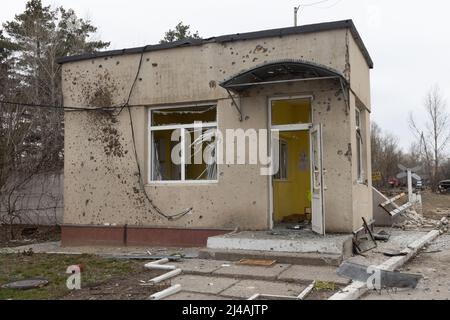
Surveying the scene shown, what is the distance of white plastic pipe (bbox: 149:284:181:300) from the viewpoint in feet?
19.9

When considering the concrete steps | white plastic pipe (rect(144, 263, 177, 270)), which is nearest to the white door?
the concrete steps

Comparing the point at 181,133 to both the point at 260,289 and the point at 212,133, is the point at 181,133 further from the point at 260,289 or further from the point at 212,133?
the point at 260,289

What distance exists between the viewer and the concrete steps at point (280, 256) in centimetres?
802

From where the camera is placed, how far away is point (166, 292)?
20.6 ft

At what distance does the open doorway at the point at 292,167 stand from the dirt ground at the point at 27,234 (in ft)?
23.0

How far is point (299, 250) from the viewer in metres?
8.48

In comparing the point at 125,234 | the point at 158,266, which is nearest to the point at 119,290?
the point at 158,266

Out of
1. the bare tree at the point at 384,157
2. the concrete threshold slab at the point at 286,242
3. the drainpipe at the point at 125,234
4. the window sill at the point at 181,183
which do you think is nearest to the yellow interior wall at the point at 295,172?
the window sill at the point at 181,183

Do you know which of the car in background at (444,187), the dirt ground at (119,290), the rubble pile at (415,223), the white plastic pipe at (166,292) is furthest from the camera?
the car in background at (444,187)

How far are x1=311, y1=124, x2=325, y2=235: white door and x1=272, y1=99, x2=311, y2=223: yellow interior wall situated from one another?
233 centimetres

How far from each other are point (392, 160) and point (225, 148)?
116 ft

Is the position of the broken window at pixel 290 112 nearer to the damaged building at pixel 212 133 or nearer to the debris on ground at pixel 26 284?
the damaged building at pixel 212 133

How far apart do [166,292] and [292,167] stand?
732cm
